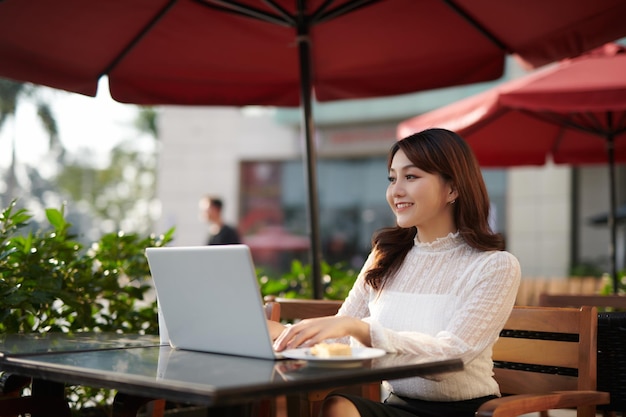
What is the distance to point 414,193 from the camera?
2664mm

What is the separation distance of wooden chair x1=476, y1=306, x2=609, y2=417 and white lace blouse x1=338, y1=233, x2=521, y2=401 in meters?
0.22

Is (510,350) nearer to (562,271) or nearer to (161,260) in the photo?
(161,260)

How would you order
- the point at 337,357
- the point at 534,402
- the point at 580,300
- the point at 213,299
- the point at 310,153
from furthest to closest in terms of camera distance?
the point at 310,153 → the point at 580,300 → the point at 534,402 → the point at 213,299 → the point at 337,357

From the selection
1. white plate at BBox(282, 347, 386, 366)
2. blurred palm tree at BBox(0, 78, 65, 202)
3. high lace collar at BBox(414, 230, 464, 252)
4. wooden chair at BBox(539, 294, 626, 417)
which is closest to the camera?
white plate at BBox(282, 347, 386, 366)

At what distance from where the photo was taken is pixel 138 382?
1.72 metres

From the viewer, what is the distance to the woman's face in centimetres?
267

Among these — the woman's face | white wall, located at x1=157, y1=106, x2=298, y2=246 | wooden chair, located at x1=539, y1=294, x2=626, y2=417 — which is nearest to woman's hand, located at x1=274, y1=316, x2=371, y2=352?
the woman's face

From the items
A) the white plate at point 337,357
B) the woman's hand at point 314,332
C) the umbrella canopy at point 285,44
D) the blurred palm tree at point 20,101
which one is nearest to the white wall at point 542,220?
the umbrella canopy at point 285,44

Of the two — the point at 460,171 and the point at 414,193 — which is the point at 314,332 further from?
the point at 460,171

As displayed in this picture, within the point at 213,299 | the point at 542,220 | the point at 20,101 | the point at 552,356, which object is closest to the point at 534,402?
the point at 552,356

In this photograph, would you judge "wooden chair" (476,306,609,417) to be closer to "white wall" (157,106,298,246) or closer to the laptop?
the laptop

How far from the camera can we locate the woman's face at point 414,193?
2670 millimetres

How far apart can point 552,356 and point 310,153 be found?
219cm

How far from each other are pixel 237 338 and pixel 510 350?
1243 mm
